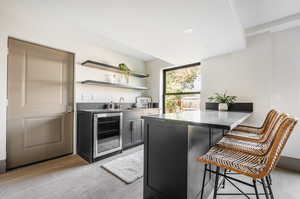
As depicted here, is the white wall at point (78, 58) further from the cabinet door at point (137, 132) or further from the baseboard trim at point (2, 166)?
the cabinet door at point (137, 132)

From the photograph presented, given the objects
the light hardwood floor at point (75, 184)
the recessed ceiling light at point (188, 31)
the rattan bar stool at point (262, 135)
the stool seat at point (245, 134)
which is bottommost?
the light hardwood floor at point (75, 184)

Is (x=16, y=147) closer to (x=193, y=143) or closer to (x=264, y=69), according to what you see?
(x=193, y=143)

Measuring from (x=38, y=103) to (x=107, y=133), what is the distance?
130 centimetres

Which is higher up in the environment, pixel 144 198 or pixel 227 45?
pixel 227 45

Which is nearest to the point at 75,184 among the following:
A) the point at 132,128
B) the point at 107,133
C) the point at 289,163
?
the point at 107,133

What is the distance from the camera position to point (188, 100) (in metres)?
3.62

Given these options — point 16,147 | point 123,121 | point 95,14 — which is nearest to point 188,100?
point 123,121

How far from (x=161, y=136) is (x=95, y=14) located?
65.2 inches

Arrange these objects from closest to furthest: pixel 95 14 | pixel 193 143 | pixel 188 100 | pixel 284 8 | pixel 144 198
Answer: pixel 193 143, pixel 144 198, pixel 95 14, pixel 284 8, pixel 188 100

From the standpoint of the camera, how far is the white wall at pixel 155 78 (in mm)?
4061

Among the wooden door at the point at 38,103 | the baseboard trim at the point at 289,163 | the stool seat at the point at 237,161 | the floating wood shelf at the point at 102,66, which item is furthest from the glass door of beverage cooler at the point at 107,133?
the baseboard trim at the point at 289,163

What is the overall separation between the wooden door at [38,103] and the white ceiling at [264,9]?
3087 millimetres

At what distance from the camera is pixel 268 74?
2.29 meters

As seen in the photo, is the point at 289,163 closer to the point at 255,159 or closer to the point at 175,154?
the point at 255,159
